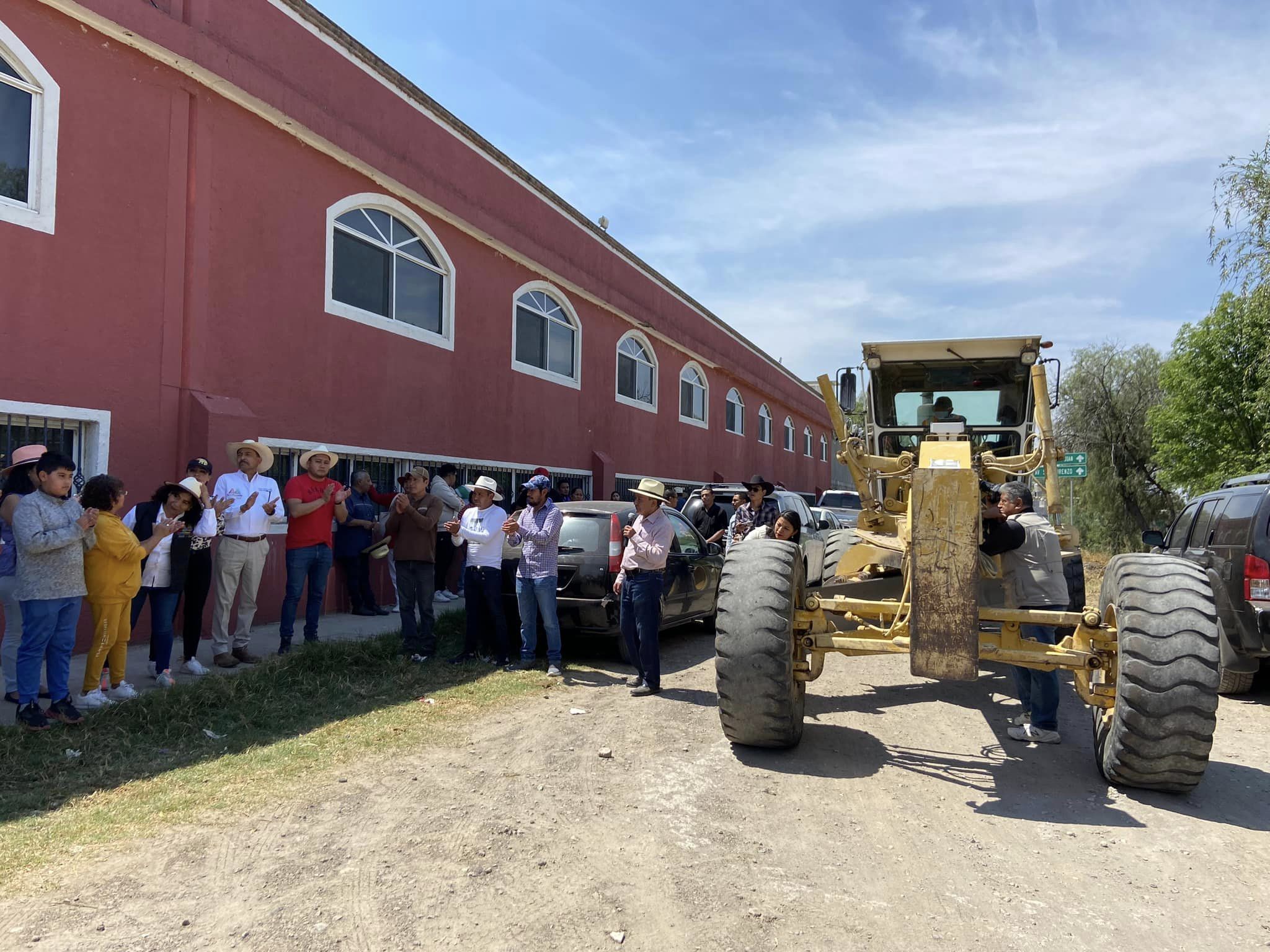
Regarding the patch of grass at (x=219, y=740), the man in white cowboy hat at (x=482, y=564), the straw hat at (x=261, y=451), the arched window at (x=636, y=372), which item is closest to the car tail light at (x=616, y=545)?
the man in white cowboy hat at (x=482, y=564)

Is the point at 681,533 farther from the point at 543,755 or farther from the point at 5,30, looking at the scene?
the point at 5,30

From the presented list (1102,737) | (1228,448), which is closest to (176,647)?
(1102,737)

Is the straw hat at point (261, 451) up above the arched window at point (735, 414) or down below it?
below

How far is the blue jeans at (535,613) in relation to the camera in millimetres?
7398

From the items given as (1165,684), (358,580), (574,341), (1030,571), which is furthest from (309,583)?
(574,341)

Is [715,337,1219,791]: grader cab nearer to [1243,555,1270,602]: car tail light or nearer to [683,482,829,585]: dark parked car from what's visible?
[1243,555,1270,602]: car tail light

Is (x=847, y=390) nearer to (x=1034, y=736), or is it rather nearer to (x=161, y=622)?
(x=1034, y=736)

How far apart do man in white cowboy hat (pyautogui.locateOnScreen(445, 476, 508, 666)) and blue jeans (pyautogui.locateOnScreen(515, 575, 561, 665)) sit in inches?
8.3

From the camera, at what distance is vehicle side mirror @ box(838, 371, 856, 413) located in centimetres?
808

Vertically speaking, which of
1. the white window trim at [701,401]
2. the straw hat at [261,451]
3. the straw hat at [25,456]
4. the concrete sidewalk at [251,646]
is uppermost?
the white window trim at [701,401]

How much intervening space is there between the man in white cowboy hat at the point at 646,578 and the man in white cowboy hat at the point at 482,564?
4.32ft

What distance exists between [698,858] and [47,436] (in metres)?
6.81

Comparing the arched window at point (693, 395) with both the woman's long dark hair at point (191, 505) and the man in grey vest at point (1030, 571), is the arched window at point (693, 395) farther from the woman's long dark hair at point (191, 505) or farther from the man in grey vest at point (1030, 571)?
the man in grey vest at point (1030, 571)

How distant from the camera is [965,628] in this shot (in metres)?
4.62
